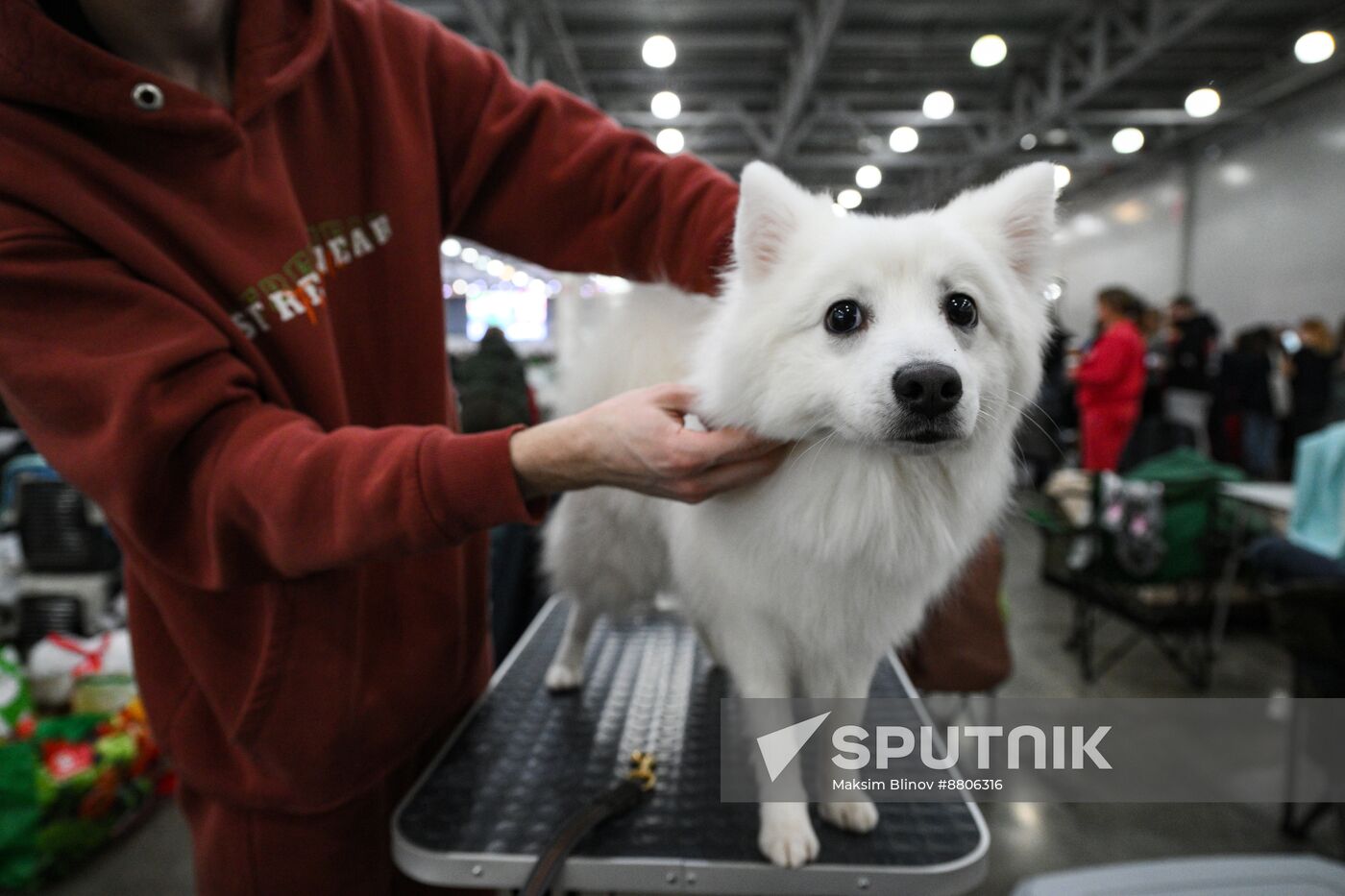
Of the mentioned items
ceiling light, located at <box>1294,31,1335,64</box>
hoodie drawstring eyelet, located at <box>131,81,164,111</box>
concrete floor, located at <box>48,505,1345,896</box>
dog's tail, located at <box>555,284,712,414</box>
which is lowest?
concrete floor, located at <box>48,505,1345,896</box>

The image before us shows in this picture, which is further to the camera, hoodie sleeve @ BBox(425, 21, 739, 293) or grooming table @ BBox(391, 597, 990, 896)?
hoodie sleeve @ BBox(425, 21, 739, 293)

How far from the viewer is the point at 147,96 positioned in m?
0.91

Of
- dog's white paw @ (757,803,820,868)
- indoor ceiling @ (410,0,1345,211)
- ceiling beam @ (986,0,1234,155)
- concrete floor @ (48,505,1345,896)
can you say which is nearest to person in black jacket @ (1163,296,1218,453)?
indoor ceiling @ (410,0,1345,211)

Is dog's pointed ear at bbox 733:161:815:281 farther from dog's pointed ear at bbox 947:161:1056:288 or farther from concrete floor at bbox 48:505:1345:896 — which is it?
concrete floor at bbox 48:505:1345:896

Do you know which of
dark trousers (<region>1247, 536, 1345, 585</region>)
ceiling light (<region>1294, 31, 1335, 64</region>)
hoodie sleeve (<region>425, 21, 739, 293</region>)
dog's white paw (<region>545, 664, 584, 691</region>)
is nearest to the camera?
hoodie sleeve (<region>425, 21, 739, 293</region>)

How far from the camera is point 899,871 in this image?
1110 millimetres

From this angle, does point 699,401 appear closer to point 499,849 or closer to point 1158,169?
point 499,849

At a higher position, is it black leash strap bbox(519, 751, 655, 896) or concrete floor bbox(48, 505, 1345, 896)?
black leash strap bbox(519, 751, 655, 896)

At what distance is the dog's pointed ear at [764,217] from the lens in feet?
3.40

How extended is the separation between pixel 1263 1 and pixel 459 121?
7352 millimetres

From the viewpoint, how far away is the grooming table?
1133mm

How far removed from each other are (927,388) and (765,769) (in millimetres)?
710

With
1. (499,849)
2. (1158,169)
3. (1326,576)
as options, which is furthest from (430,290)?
(1158,169)

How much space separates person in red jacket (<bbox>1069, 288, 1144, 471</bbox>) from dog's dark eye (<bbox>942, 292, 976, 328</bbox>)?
18.3 ft
